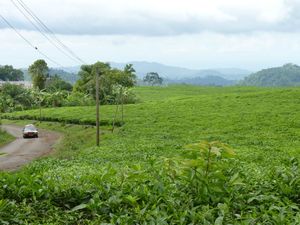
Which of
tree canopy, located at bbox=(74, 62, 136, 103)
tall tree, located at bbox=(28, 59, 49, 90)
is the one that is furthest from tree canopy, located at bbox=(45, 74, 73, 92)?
tree canopy, located at bbox=(74, 62, 136, 103)

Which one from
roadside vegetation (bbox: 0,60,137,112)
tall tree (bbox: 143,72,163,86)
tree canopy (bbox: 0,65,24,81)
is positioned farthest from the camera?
tall tree (bbox: 143,72,163,86)

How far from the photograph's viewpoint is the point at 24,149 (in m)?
36.8

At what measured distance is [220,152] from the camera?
511 centimetres

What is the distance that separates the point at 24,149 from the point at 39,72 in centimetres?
4941

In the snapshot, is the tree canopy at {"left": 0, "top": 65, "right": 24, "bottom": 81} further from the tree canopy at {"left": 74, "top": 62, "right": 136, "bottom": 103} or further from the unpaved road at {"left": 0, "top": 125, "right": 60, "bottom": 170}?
the unpaved road at {"left": 0, "top": 125, "right": 60, "bottom": 170}

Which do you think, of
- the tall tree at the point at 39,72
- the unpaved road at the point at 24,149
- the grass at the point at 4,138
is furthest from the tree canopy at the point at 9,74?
the grass at the point at 4,138

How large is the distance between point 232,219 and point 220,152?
0.72 m

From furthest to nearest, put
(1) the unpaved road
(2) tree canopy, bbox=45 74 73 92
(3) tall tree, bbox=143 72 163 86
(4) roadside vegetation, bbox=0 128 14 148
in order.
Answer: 1. (3) tall tree, bbox=143 72 163 86
2. (2) tree canopy, bbox=45 74 73 92
3. (4) roadside vegetation, bbox=0 128 14 148
4. (1) the unpaved road

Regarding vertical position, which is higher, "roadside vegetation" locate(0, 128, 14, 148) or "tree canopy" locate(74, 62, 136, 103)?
"tree canopy" locate(74, 62, 136, 103)

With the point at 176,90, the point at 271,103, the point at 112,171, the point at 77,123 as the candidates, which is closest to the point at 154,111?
the point at 77,123

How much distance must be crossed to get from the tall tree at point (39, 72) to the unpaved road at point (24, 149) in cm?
3319

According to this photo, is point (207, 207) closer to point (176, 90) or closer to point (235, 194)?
point (235, 194)

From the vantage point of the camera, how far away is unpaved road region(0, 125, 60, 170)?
28.8 metres

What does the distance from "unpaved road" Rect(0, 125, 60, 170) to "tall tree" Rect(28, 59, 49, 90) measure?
109 ft
